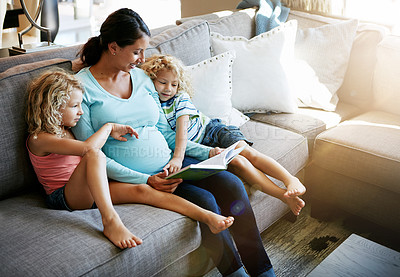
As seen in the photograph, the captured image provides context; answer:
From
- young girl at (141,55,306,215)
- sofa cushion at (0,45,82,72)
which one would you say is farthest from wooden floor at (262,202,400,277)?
sofa cushion at (0,45,82,72)

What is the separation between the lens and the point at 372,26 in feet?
8.73

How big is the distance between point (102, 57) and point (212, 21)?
3.26 feet

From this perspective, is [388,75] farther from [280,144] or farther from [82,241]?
[82,241]

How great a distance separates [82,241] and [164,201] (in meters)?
0.35

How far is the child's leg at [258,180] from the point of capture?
1863 mm

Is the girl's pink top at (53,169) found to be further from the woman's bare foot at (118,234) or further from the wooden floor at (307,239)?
the wooden floor at (307,239)

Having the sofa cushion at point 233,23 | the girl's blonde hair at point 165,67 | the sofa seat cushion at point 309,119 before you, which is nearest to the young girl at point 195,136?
A: the girl's blonde hair at point 165,67

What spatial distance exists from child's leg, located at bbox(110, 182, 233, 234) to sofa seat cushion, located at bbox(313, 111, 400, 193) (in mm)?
871

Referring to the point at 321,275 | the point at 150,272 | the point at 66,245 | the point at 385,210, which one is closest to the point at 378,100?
the point at 385,210

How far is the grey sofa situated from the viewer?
52.7 inches

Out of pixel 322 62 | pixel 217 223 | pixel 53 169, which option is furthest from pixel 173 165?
pixel 322 62

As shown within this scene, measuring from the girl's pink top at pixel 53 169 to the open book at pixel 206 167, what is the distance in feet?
1.25

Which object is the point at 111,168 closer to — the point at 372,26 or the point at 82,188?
the point at 82,188

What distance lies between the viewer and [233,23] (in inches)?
105
